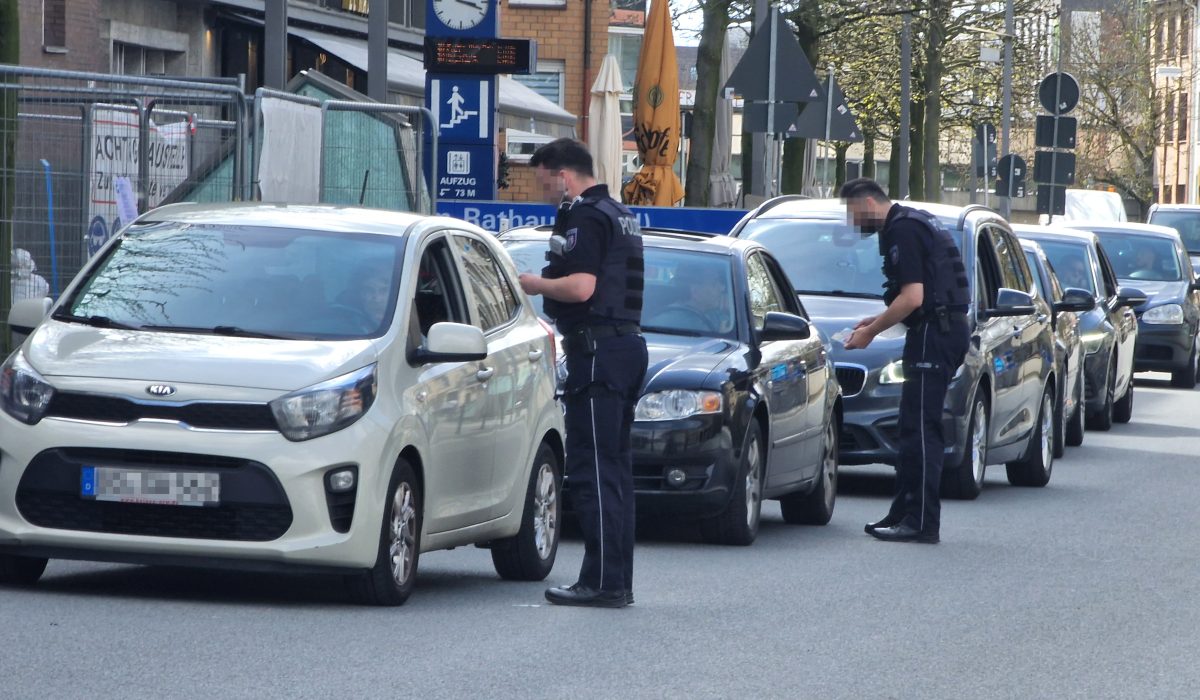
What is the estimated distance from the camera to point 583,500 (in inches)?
352

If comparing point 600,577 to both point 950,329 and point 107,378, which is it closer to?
point 107,378

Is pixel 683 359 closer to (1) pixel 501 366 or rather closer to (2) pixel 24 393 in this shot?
(1) pixel 501 366

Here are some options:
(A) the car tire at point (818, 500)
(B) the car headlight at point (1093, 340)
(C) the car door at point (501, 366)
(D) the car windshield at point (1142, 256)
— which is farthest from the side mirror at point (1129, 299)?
(C) the car door at point (501, 366)

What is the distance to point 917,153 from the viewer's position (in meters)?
55.3

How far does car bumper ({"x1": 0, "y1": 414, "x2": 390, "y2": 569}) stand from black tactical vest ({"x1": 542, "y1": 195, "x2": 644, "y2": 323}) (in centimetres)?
98

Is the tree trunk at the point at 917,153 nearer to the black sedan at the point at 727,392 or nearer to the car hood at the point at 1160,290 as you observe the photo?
the car hood at the point at 1160,290

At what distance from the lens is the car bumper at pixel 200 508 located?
8.08 metres

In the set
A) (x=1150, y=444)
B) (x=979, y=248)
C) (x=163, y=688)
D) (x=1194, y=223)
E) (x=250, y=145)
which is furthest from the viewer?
(x=1194, y=223)

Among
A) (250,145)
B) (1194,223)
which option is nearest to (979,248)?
(250,145)

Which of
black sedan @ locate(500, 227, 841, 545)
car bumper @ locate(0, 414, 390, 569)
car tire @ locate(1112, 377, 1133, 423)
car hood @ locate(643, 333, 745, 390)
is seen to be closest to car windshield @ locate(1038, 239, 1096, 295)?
car tire @ locate(1112, 377, 1133, 423)

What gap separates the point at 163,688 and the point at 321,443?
1.64 m

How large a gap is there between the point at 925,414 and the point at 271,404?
473 cm

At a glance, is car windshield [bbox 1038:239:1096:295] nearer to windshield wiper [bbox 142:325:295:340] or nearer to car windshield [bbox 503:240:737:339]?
car windshield [bbox 503:240:737:339]

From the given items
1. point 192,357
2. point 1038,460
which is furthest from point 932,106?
point 192,357
